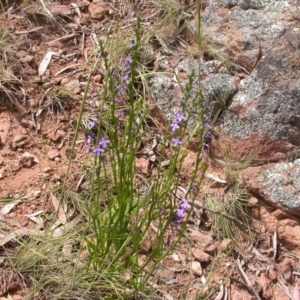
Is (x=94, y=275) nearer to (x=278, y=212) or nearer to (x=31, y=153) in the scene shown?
(x=31, y=153)

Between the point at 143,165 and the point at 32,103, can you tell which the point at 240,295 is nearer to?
the point at 143,165

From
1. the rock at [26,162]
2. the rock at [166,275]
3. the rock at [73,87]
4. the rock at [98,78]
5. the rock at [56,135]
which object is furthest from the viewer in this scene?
the rock at [98,78]

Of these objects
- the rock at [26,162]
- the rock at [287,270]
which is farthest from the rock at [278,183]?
the rock at [26,162]

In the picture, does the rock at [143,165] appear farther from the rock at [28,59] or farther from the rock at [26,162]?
the rock at [28,59]

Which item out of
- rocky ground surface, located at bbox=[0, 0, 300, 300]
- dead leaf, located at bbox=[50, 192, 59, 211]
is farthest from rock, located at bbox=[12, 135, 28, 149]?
dead leaf, located at bbox=[50, 192, 59, 211]

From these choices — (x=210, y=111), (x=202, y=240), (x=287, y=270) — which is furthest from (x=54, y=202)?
(x=287, y=270)

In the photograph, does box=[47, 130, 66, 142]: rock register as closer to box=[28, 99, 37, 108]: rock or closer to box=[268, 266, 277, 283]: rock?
box=[28, 99, 37, 108]: rock

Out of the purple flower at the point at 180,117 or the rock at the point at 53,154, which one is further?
the rock at the point at 53,154
